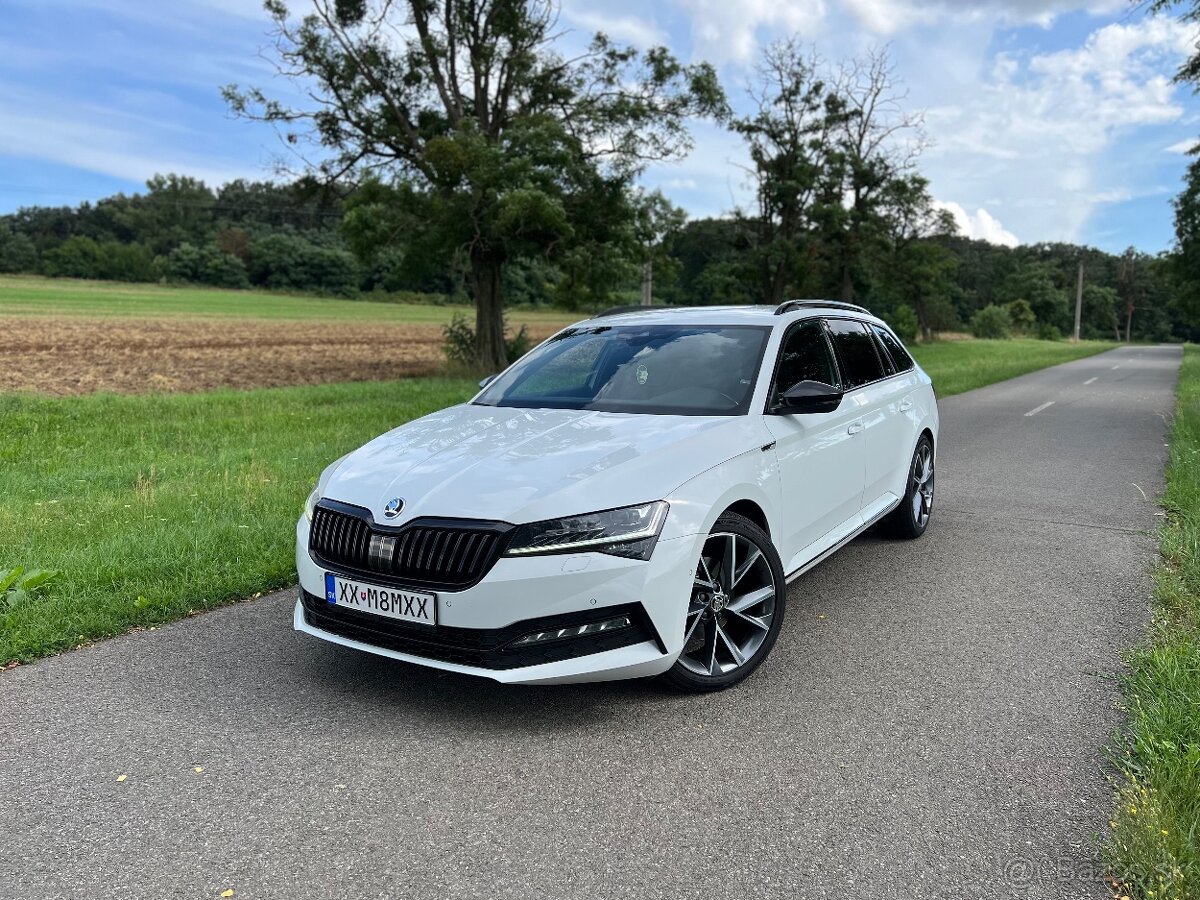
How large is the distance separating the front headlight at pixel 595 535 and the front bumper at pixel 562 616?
3 centimetres

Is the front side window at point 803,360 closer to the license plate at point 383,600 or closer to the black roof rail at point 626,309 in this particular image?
the black roof rail at point 626,309

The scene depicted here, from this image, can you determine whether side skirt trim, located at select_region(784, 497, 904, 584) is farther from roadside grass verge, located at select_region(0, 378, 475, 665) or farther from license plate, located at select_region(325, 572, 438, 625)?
roadside grass verge, located at select_region(0, 378, 475, 665)

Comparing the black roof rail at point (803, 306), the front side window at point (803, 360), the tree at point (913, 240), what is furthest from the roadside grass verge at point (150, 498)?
the tree at point (913, 240)

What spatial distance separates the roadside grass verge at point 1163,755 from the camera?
2447 mm

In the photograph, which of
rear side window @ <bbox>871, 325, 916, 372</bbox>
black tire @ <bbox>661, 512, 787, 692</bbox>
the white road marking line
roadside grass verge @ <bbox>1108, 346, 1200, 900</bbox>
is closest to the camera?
roadside grass verge @ <bbox>1108, 346, 1200, 900</bbox>

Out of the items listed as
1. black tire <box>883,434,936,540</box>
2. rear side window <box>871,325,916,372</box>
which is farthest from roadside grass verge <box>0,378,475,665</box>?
rear side window <box>871,325,916,372</box>

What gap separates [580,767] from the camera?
313 centimetres

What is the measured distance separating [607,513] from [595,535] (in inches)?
4.0

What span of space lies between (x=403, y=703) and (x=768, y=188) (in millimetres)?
35841

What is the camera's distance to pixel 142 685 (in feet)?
12.6

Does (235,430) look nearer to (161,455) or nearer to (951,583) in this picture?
(161,455)

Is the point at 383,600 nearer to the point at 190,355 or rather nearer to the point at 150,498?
the point at 150,498

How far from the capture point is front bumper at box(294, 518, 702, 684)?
3203 mm

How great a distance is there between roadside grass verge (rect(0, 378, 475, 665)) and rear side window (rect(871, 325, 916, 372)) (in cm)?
435
